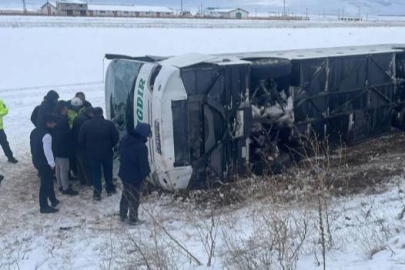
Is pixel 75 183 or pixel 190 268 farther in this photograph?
pixel 75 183

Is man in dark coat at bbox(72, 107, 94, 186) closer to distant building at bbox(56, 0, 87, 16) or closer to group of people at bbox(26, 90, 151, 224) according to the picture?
group of people at bbox(26, 90, 151, 224)

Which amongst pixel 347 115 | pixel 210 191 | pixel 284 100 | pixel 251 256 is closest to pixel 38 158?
pixel 210 191

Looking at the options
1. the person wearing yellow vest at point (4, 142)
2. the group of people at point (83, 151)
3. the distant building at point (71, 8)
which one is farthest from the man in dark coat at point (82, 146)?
the distant building at point (71, 8)

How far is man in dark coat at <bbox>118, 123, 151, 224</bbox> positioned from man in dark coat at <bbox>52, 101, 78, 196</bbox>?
1.62 metres

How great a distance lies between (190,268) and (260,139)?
3861 millimetres

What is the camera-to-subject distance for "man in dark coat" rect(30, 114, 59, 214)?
22.7 ft

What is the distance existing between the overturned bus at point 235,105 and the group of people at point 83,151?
707mm

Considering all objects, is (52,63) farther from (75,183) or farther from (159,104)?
(159,104)

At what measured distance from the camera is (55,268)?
18.0 ft

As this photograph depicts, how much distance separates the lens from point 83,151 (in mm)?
7922

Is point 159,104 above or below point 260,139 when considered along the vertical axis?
above

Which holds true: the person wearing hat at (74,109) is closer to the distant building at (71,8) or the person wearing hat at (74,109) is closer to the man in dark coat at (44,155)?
the man in dark coat at (44,155)

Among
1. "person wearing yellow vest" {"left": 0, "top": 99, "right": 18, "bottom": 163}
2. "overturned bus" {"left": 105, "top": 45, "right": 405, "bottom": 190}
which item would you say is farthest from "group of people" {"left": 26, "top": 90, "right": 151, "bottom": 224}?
"person wearing yellow vest" {"left": 0, "top": 99, "right": 18, "bottom": 163}

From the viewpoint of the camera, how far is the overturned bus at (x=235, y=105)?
288 inches
